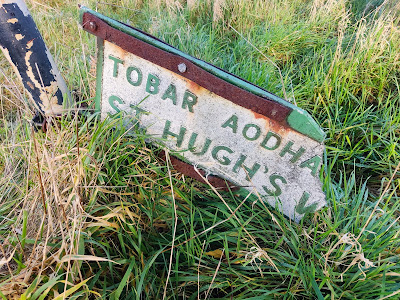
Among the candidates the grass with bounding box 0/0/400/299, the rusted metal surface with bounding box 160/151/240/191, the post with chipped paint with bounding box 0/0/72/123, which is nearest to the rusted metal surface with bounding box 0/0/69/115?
the post with chipped paint with bounding box 0/0/72/123

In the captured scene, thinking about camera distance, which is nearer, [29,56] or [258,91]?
[258,91]

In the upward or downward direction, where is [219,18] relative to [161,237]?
upward

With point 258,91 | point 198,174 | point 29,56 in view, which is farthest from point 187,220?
point 29,56

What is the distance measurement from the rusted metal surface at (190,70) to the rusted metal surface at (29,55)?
30 centimetres

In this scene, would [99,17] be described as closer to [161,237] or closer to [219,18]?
[161,237]

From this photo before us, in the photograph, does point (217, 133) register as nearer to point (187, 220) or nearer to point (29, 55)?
point (187, 220)

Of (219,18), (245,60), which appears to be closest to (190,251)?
(245,60)

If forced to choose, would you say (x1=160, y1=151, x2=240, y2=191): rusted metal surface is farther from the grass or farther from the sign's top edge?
the sign's top edge

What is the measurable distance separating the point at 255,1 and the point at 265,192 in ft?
8.25

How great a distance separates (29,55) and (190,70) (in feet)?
2.66

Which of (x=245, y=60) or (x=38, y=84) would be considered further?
(x=245, y=60)

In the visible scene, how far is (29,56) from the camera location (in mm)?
1326

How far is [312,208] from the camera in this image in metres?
1.25

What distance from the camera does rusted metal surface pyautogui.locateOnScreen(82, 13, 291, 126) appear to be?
1.08m
